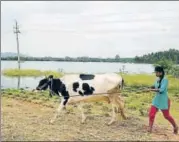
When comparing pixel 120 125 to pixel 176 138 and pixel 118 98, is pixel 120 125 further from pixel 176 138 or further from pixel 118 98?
pixel 176 138

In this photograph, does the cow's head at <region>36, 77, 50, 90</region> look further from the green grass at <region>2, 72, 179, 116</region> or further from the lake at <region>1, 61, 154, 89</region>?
the lake at <region>1, 61, 154, 89</region>

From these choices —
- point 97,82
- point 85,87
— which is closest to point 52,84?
point 85,87

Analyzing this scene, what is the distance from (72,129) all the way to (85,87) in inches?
48.6

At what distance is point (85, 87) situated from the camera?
9.41m

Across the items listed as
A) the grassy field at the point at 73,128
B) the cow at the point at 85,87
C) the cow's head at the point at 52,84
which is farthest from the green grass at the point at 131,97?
the cow's head at the point at 52,84

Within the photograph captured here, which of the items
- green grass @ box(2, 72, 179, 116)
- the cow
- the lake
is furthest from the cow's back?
the lake

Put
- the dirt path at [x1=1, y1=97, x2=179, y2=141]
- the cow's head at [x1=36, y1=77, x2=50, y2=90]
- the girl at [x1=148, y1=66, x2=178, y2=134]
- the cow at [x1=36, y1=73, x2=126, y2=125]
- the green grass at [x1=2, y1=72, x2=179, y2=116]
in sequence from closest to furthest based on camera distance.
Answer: the dirt path at [x1=1, y1=97, x2=179, y2=141], the girl at [x1=148, y1=66, x2=178, y2=134], the cow at [x1=36, y1=73, x2=126, y2=125], the cow's head at [x1=36, y1=77, x2=50, y2=90], the green grass at [x1=2, y1=72, x2=179, y2=116]

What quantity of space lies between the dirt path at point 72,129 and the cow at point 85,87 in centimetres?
40

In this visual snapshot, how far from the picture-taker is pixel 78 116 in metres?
10.4

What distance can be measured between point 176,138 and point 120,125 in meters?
1.39

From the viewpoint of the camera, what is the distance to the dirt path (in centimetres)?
784

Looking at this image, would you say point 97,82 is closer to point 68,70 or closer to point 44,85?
point 44,85

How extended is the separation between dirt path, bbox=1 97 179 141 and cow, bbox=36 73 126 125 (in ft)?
1.33

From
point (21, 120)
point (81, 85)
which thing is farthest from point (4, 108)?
point (81, 85)
